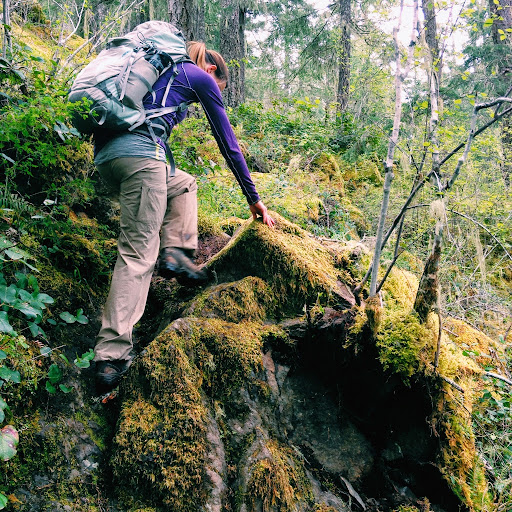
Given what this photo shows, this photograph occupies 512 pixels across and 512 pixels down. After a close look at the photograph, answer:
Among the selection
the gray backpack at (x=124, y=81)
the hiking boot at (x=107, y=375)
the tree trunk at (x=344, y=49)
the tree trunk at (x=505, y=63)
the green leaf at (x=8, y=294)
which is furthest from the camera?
the tree trunk at (x=344, y=49)

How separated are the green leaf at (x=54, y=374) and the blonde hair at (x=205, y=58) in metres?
2.51

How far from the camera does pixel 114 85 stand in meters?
2.61

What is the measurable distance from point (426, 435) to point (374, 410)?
39 cm

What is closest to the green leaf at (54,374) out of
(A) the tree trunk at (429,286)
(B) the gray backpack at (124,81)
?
(B) the gray backpack at (124,81)

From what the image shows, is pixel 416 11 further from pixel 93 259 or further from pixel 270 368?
pixel 93 259

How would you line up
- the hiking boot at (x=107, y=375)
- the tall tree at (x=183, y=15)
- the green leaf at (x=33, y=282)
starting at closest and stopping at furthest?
the green leaf at (x=33, y=282)
the hiking boot at (x=107, y=375)
the tall tree at (x=183, y=15)

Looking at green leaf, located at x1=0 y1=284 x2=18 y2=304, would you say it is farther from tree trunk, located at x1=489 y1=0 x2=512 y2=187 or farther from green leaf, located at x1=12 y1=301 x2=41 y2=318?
tree trunk, located at x1=489 y1=0 x2=512 y2=187

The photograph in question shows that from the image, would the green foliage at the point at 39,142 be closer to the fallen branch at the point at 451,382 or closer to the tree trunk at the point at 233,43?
the fallen branch at the point at 451,382

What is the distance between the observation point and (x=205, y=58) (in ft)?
10.6

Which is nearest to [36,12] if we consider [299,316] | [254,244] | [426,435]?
[254,244]

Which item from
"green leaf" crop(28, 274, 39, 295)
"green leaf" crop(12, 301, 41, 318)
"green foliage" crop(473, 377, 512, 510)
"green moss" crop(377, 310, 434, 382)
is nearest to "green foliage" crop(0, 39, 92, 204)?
"green leaf" crop(28, 274, 39, 295)

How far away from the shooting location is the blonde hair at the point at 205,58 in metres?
3.23

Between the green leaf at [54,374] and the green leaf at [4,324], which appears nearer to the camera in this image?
the green leaf at [4,324]

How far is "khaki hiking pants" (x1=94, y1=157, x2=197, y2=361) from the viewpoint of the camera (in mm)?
2564
